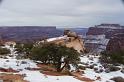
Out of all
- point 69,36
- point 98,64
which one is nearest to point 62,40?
point 69,36

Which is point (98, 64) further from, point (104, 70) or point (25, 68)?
point (25, 68)

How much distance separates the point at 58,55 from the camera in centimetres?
3525

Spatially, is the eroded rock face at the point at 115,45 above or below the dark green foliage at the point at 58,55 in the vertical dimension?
below

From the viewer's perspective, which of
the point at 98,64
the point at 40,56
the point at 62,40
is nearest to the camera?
the point at 40,56

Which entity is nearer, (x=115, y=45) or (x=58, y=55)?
(x=58, y=55)

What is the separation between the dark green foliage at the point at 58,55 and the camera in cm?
3484

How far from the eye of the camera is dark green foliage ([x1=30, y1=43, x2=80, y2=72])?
34.8 m

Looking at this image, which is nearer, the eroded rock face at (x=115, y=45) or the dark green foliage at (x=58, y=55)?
the dark green foliage at (x=58, y=55)

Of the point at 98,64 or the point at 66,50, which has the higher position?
the point at 66,50

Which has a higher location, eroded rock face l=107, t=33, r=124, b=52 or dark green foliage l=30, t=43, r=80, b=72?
dark green foliage l=30, t=43, r=80, b=72

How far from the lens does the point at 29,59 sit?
1768 inches

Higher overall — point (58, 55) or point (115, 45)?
point (58, 55)

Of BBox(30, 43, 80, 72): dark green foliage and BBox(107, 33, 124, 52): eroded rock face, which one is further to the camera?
BBox(107, 33, 124, 52): eroded rock face

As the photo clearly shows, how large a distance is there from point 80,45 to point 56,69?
30.0 meters
